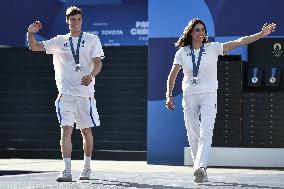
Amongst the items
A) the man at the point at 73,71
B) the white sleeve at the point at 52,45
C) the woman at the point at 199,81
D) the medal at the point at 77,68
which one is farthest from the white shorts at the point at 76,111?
the woman at the point at 199,81

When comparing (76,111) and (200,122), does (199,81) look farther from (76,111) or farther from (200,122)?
(76,111)

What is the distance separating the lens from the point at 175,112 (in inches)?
394

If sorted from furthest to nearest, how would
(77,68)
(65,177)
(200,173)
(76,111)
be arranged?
(76,111) < (77,68) < (65,177) < (200,173)

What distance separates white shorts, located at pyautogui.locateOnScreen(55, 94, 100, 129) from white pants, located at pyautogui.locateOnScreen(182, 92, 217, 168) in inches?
34.9

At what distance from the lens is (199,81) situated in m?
6.59

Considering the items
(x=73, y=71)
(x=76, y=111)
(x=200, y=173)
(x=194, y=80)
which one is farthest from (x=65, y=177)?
(x=194, y=80)

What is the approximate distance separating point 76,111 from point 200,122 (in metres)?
1.15

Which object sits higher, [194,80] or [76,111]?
[194,80]

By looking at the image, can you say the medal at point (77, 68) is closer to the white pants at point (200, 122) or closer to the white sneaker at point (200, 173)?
the white pants at point (200, 122)

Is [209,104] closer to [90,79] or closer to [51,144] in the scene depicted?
[90,79]

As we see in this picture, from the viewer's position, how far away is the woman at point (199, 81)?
6555 mm

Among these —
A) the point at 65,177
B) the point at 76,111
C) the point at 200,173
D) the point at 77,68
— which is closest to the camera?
the point at 200,173

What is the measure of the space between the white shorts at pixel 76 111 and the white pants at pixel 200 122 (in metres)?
0.89

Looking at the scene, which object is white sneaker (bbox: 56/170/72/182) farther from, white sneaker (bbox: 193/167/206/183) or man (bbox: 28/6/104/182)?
white sneaker (bbox: 193/167/206/183)
